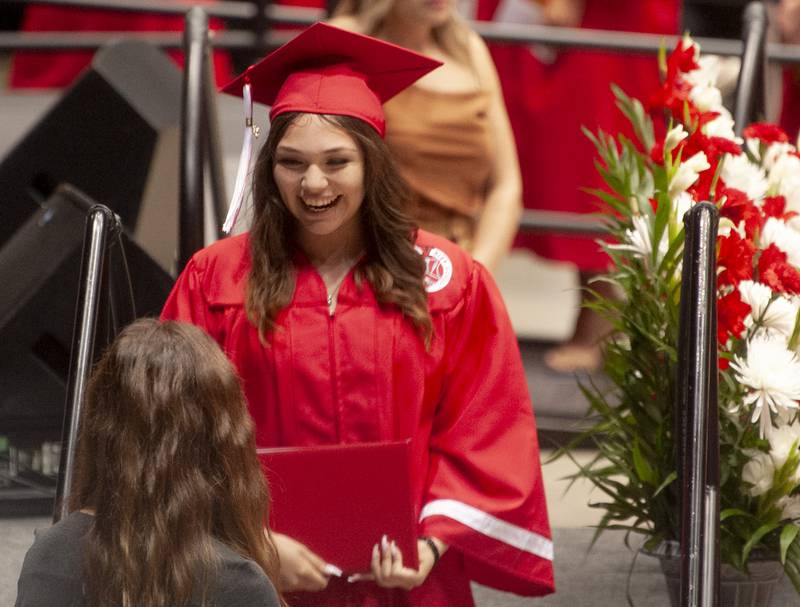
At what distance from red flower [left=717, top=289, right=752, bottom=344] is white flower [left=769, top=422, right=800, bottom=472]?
217mm

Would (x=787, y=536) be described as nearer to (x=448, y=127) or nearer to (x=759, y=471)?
(x=759, y=471)

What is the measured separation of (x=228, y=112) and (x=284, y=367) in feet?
10.2

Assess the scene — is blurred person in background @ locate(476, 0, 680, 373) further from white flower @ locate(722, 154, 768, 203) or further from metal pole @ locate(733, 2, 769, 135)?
white flower @ locate(722, 154, 768, 203)

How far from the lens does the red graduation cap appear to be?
3.23m

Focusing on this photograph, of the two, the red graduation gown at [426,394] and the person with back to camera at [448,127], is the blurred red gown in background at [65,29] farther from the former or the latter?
the red graduation gown at [426,394]

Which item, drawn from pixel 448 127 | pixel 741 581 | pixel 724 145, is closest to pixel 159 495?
pixel 741 581

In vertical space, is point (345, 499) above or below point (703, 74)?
below

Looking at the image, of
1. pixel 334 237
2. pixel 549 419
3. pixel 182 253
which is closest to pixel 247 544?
pixel 334 237

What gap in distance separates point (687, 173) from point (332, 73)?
2.77ft

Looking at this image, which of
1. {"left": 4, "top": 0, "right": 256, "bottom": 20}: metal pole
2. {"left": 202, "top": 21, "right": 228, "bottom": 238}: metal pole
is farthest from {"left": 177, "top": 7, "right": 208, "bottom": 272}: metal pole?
{"left": 4, "top": 0, "right": 256, "bottom": 20}: metal pole

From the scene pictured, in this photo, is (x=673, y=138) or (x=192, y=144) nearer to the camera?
(x=673, y=138)

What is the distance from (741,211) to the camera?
374cm

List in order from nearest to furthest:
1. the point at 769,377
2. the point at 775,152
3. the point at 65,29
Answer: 1. the point at 769,377
2. the point at 775,152
3. the point at 65,29

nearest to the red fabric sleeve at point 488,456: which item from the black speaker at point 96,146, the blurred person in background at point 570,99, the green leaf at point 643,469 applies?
the green leaf at point 643,469
